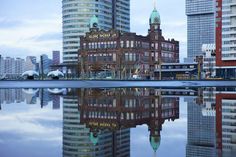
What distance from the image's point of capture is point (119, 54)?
161625 millimetres

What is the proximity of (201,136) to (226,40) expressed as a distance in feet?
387

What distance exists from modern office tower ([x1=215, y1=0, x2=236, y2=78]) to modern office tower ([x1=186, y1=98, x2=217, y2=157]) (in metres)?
110

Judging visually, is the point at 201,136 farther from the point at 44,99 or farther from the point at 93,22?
the point at 93,22

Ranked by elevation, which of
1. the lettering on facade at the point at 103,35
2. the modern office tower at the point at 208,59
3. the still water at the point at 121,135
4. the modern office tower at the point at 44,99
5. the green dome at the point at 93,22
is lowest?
the modern office tower at the point at 44,99

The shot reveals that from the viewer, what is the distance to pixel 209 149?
9953 mm

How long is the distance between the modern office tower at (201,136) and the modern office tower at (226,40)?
110 metres

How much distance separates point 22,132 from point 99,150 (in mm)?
4505

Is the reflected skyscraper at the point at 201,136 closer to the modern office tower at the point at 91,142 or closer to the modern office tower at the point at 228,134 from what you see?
the modern office tower at the point at 228,134

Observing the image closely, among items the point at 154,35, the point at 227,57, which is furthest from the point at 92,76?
the point at 227,57

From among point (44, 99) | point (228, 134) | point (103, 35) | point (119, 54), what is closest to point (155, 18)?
point (103, 35)

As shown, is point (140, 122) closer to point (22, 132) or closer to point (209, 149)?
point (22, 132)

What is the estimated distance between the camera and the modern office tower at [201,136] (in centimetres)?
955

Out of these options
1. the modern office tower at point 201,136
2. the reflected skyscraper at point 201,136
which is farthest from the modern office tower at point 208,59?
the modern office tower at point 201,136

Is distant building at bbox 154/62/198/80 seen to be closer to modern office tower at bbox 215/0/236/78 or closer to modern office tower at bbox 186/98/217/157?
modern office tower at bbox 215/0/236/78
